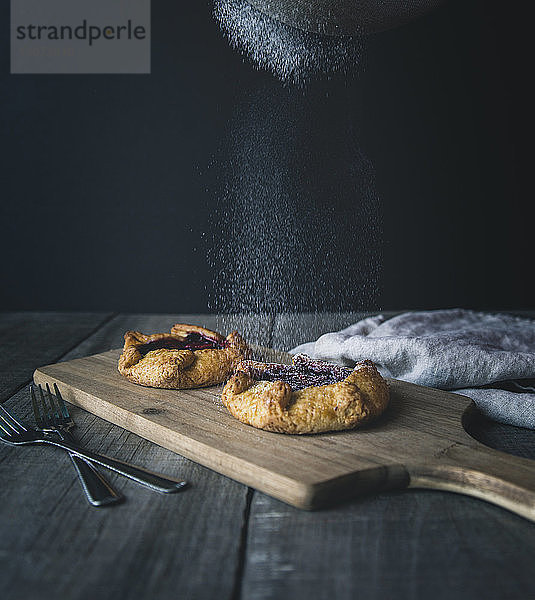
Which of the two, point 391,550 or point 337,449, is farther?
point 337,449

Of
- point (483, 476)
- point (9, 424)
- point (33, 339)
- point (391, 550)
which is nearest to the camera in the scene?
point (391, 550)

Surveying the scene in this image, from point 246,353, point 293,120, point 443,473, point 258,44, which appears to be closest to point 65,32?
point 293,120

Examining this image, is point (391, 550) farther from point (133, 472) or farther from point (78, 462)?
point (78, 462)

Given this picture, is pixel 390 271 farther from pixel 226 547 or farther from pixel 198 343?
pixel 226 547

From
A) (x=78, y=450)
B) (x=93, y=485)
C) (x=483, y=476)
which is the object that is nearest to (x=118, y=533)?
(x=93, y=485)

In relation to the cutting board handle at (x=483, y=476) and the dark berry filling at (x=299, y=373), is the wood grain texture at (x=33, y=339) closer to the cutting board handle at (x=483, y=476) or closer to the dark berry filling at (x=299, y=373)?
the dark berry filling at (x=299, y=373)
